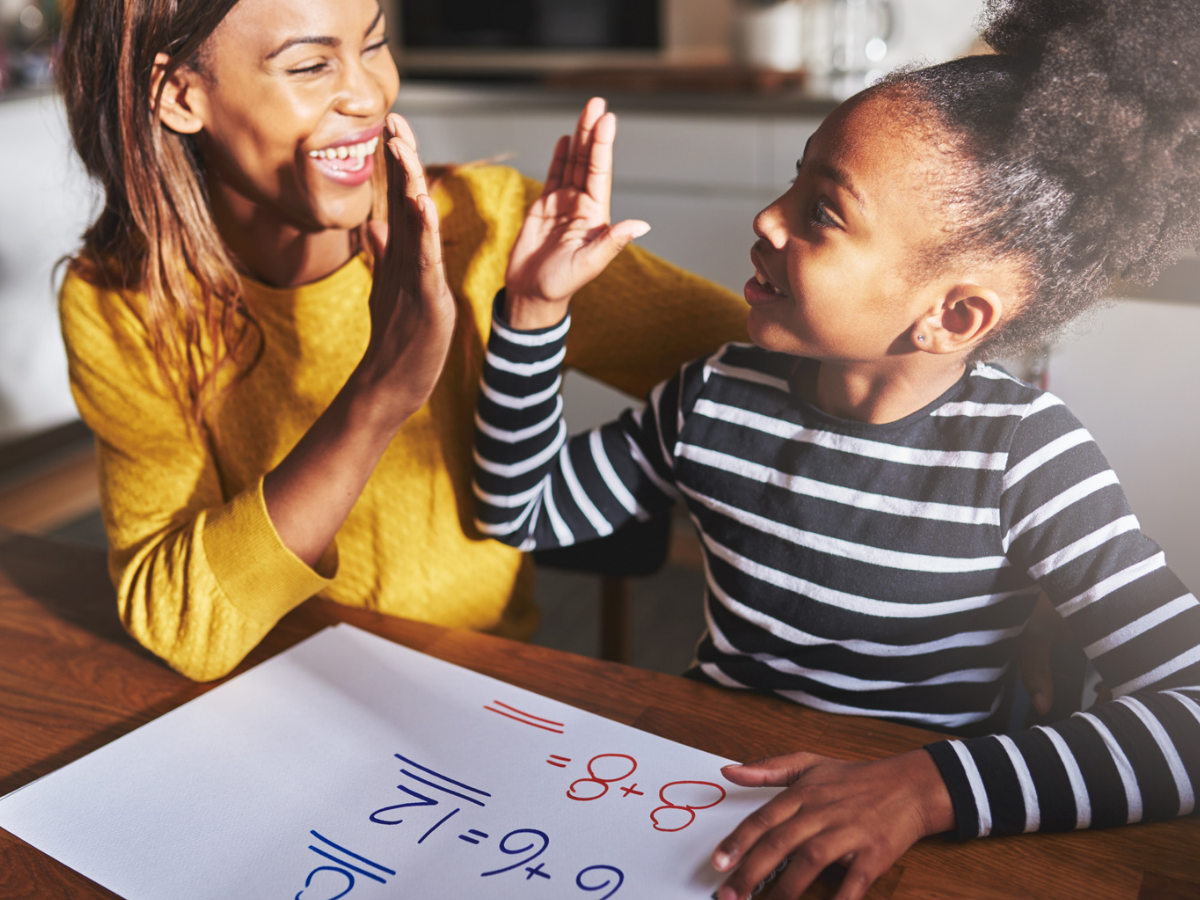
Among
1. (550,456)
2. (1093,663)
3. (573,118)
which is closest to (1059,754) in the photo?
(1093,663)

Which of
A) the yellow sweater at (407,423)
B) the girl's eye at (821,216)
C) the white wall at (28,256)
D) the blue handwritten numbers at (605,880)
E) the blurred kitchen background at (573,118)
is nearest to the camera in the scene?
the blue handwritten numbers at (605,880)

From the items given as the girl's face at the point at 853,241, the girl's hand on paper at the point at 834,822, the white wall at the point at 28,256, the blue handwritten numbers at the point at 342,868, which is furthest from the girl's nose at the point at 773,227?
the white wall at the point at 28,256

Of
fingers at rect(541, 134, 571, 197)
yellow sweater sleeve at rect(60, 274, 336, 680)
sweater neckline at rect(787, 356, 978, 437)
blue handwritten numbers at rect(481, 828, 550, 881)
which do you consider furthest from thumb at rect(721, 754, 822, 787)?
fingers at rect(541, 134, 571, 197)

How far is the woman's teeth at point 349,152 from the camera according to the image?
0.77 m

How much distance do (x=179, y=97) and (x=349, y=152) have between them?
13 centimetres

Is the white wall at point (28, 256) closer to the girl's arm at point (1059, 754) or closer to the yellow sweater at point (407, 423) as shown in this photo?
the yellow sweater at point (407, 423)

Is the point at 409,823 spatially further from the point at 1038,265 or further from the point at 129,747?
the point at 1038,265

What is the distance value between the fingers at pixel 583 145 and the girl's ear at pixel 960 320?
273 mm

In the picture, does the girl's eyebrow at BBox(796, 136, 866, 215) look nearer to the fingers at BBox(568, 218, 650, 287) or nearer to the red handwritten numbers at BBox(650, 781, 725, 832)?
the fingers at BBox(568, 218, 650, 287)

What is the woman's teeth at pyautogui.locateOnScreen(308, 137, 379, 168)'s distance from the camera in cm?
77

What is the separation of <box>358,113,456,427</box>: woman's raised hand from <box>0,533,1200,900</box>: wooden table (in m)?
0.19

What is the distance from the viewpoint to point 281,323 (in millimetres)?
857

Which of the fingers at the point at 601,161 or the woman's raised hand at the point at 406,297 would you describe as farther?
the fingers at the point at 601,161

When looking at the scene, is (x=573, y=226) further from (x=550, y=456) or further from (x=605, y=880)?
(x=605, y=880)
